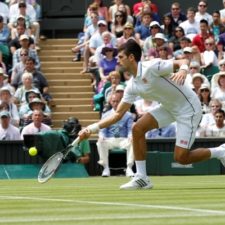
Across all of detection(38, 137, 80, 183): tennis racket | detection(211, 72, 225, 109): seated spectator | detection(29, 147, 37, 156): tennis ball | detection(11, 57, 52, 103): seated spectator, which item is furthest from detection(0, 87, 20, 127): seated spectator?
detection(38, 137, 80, 183): tennis racket

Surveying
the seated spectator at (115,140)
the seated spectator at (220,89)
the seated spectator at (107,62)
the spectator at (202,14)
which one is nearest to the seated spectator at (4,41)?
the seated spectator at (107,62)

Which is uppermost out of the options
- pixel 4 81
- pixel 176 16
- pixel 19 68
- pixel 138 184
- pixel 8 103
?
pixel 176 16

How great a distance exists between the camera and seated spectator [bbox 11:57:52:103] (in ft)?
73.2

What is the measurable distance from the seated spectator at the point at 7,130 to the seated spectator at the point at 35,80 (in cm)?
247

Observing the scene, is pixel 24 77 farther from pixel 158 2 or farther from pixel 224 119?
pixel 158 2

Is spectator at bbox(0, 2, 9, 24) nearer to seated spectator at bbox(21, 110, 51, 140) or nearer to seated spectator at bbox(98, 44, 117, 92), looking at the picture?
seated spectator at bbox(98, 44, 117, 92)

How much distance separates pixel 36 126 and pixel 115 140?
5.12ft

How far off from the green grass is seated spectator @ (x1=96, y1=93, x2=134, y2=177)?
729 cm

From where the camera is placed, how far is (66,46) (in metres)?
25.7

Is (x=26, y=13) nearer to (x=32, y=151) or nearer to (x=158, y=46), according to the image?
Result: (x=158, y=46)

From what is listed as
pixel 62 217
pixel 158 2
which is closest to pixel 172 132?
pixel 158 2

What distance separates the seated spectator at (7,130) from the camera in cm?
1970

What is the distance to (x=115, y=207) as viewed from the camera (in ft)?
28.6

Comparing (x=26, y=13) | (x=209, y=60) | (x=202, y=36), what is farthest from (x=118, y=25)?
(x=209, y=60)
